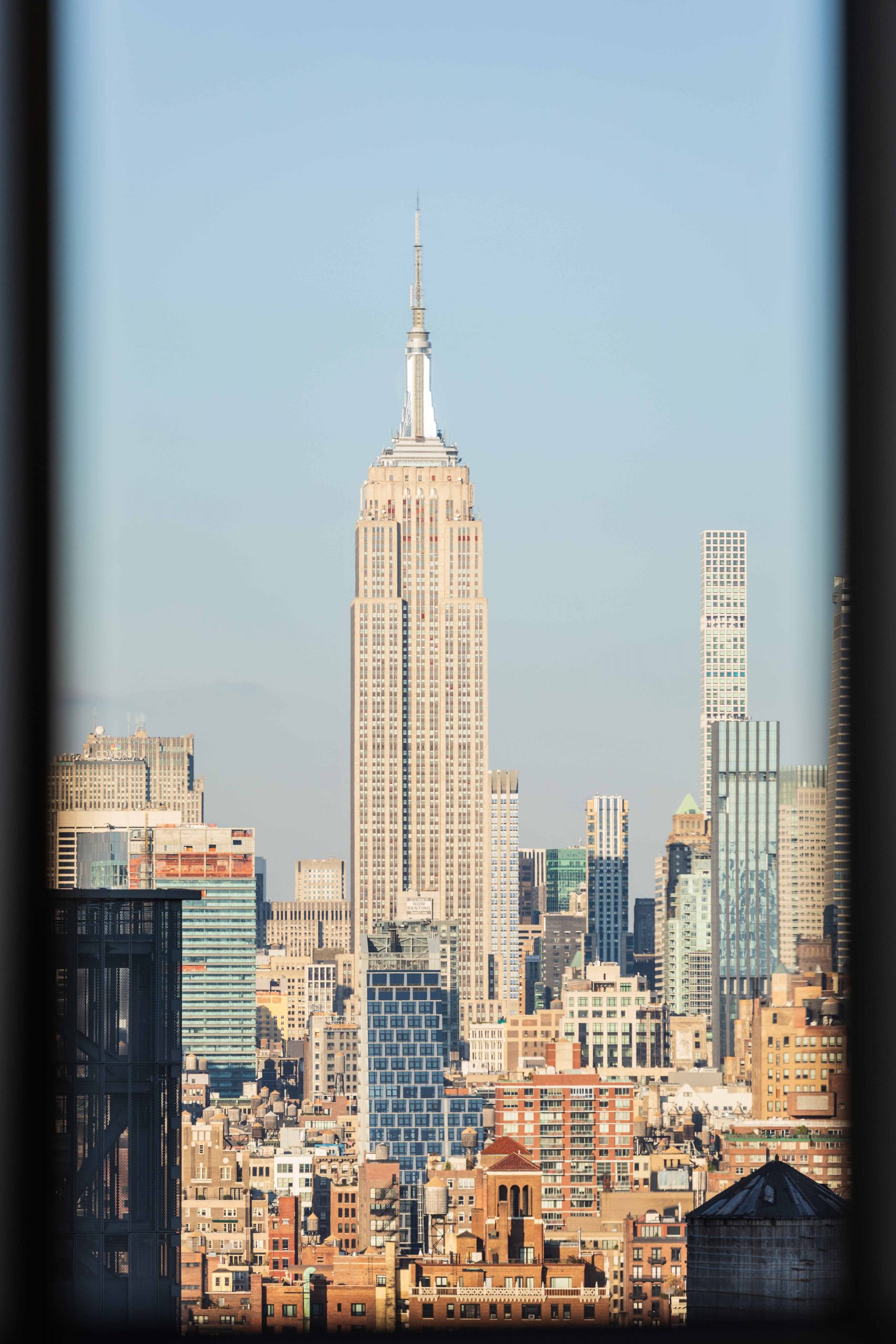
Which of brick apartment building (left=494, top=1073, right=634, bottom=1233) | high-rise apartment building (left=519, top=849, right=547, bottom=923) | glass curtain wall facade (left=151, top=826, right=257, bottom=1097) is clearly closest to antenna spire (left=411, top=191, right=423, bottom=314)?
glass curtain wall facade (left=151, top=826, right=257, bottom=1097)

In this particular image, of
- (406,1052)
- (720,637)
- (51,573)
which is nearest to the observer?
(51,573)

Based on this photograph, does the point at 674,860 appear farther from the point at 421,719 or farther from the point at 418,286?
the point at 421,719

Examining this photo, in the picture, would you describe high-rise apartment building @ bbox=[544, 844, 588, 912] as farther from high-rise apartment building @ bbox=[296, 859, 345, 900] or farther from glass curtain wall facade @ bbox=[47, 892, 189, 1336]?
glass curtain wall facade @ bbox=[47, 892, 189, 1336]

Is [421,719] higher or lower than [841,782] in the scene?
higher

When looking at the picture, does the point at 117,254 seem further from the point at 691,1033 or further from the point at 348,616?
the point at 348,616

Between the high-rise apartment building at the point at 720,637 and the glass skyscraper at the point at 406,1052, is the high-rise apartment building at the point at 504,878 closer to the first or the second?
the glass skyscraper at the point at 406,1052

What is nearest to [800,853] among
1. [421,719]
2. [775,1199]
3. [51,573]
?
[775,1199]
